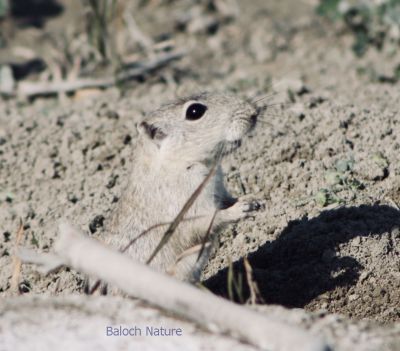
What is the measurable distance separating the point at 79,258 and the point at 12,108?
4.38m

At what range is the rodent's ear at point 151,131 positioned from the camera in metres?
4.65

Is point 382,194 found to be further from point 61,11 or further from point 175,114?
point 61,11

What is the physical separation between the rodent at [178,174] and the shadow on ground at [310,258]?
478 millimetres

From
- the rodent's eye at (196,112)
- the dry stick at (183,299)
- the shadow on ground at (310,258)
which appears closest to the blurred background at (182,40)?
the shadow on ground at (310,258)

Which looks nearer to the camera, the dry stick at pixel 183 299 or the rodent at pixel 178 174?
the dry stick at pixel 183 299

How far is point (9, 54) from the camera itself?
901 cm

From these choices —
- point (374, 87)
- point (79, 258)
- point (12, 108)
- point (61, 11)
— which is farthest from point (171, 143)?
point (61, 11)

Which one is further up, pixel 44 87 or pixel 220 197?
pixel 44 87

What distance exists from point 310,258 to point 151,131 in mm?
1153

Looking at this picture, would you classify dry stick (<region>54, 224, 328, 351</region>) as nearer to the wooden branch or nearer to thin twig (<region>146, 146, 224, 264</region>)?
the wooden branch

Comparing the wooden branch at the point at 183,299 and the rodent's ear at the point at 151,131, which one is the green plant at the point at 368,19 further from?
the wooden branch at the point at 183,299

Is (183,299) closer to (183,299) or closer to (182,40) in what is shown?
(183,299)

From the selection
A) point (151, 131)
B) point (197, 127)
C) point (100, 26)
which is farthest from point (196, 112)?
point (100, 26)

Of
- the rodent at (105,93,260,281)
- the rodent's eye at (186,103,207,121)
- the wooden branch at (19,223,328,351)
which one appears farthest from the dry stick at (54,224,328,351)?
the rodent's eye at (186,103,207,121)
